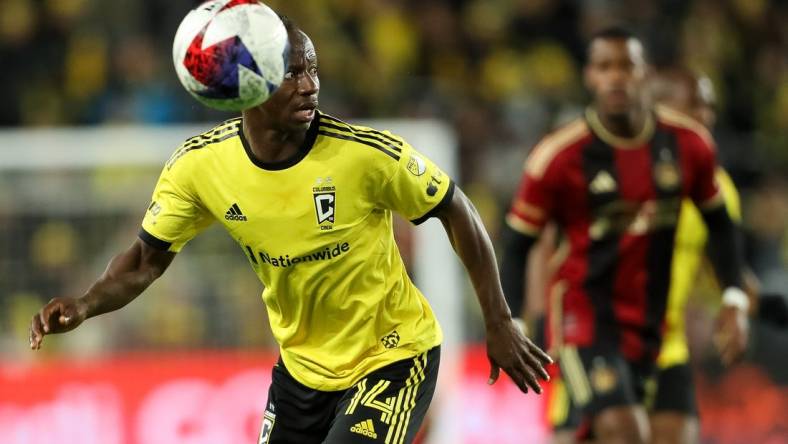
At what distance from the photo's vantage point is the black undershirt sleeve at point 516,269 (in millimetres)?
6891

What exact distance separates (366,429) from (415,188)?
85 cm

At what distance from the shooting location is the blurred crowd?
12211 mm

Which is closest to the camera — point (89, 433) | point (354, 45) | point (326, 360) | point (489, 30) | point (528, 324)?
point (326, 360)

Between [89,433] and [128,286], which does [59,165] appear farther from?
[128,286]

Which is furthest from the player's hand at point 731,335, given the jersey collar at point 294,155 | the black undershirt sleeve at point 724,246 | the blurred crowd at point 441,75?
the blurred crowd at point 441,75

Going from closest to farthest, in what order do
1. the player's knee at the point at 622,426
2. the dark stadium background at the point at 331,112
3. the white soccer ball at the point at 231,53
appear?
the white soccer ball at the point at 231,53, the player's knee at the point at 622,426, the dark stadium background at the point at 331,112

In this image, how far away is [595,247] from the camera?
6.89m

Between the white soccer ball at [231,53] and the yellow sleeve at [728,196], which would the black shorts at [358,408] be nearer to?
the white soccer ball at [231,53]

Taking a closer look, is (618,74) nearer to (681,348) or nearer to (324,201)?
(681,348)

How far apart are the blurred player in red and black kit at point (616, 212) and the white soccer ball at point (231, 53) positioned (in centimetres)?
270

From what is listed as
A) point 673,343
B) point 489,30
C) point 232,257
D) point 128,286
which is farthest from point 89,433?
point 489,30

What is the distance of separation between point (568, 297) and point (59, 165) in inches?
206

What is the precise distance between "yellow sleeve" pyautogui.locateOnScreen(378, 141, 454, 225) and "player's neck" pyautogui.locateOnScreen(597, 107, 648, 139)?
2266 millimetres

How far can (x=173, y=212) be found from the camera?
498cm
